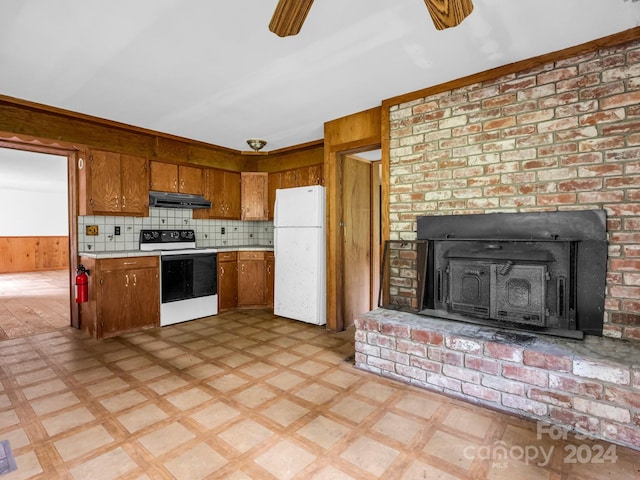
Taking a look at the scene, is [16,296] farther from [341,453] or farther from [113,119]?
[341,453]

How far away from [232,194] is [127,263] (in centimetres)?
184

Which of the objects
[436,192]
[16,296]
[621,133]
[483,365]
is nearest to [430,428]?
[483,365]

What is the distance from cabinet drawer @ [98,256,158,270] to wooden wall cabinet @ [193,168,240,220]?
3.56ft

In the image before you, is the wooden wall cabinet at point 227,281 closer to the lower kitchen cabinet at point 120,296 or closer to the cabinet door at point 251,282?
the cabinet door at point 251,282

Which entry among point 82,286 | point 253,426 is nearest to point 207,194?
point 82,286

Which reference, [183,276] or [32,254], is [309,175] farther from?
[32,254]

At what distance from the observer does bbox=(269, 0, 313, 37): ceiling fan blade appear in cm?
134

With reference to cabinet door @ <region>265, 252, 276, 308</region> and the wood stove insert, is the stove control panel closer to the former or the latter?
cabinet door @ <region>265, 252, 276, 308</region>

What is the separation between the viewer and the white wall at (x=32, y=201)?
691 centimetres

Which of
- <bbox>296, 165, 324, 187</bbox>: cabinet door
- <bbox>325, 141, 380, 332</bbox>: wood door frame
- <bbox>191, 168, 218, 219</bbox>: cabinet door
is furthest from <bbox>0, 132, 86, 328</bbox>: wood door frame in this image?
<bbox>325, 141, 380, 332</bbox>: wood door frame

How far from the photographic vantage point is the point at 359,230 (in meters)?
4.14

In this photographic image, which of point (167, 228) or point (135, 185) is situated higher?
point (135, 185)

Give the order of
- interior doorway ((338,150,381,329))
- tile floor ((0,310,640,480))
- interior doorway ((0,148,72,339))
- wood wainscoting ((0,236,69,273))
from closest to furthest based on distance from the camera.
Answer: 1. tile floor ((0,310,640,480))
2. interior doorway ((338,150,381,329))
3. interior doorway ((0,148,72,339))
4. wood wainscoting ((0,236,69,273))

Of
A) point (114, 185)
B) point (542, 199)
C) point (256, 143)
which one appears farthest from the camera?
point (256, 143)
